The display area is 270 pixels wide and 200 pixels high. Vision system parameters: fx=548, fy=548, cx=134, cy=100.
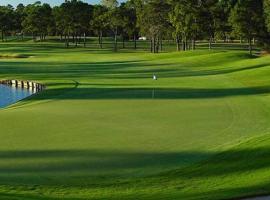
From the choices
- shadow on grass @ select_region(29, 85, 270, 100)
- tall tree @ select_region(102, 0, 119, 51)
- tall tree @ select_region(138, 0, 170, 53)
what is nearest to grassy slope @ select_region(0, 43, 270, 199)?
shadow on grass @ select_region(29, 85, 270, 100)

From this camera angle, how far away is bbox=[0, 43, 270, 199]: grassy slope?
13.4m

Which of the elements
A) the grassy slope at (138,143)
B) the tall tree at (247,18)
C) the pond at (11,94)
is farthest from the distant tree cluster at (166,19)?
the grassy slope at (138,143)

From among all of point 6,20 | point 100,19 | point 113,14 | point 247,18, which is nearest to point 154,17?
point 113,14

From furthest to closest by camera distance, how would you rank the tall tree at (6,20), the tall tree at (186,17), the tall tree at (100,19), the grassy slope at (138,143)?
the tall tree at (6,20) → the tall tree at (100,19) → the tall tree at (186,17) → the grassy slope at (138,143)

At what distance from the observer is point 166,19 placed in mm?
105938

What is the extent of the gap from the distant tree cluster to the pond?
1586 inches

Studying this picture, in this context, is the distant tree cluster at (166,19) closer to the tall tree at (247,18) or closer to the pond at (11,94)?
the tall tree at (247,18)

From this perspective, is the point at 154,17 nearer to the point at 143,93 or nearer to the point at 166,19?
the point at 166,19

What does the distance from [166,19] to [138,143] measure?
88693mm

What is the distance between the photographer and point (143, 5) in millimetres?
108938

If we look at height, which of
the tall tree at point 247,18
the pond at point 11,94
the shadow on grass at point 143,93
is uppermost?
the tall tree at point 247,18

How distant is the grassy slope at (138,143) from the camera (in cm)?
1345

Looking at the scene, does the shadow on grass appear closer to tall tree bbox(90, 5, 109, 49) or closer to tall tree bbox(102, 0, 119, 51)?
tall tree bbox(102, 0, 119, 51)

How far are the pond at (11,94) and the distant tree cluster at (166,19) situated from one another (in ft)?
132
